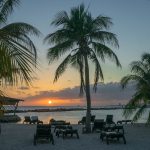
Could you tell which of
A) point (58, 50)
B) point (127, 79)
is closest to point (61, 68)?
point (58, 50)

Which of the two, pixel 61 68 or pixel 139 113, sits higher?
pixel 61 68

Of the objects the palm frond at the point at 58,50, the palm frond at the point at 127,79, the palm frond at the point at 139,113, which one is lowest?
the palm frond at the point at 139,113

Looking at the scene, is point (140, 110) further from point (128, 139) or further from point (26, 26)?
point (26, 26)

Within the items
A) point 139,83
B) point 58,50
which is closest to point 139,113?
point 139,83

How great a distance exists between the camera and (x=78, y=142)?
1495 cm

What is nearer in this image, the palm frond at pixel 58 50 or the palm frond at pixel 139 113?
the palm frond at pixel 58 50

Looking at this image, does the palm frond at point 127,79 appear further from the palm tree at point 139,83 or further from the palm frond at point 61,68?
the palm frond at point 61,68

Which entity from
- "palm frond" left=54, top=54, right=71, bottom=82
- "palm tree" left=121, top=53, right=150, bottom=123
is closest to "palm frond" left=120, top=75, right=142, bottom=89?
"palm tree" left=121, top=53, right=150, bottom=123

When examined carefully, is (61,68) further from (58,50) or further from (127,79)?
(127,79)

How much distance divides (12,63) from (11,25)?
2.71 m

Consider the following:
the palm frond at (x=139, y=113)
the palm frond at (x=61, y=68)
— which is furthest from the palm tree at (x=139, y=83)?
the palm frond at (x=61, y=68)

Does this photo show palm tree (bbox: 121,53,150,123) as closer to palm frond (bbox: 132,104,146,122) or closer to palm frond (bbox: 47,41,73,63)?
palm frond (bbox: 132,104,146,122)

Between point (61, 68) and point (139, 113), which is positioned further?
point (139, 113)

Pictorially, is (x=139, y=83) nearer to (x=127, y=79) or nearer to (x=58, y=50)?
(x=127, y=79)
